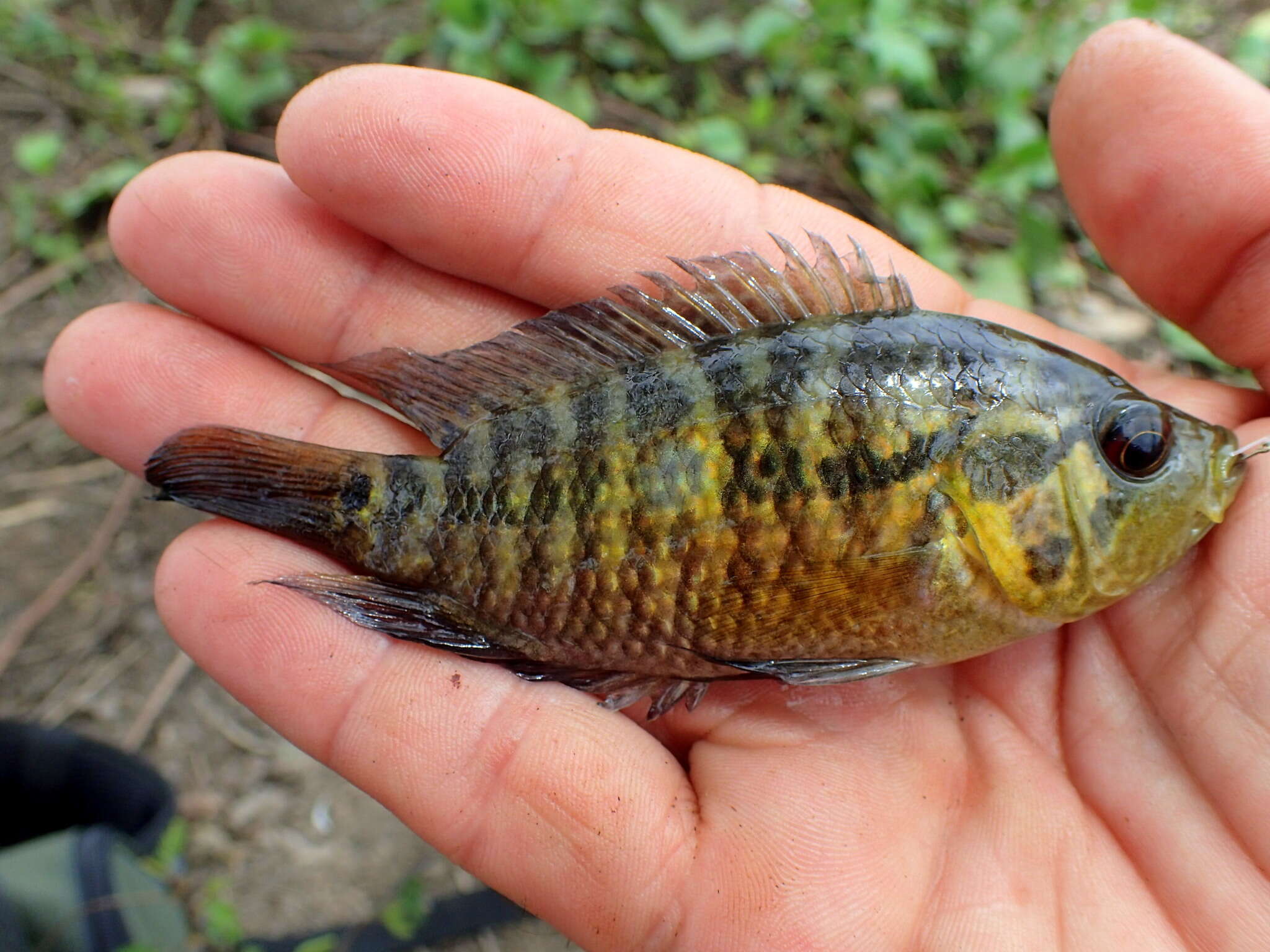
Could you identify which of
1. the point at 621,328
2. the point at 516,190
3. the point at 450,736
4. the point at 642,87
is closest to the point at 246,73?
the point at 642,87

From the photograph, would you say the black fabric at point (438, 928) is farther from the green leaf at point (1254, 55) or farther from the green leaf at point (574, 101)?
the green leaf at point (1254, 55)

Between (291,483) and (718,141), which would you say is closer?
(291,483)

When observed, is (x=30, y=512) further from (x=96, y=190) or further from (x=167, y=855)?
(x=167, y=855)

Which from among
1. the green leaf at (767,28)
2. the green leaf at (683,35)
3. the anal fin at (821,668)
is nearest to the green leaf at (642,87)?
the green leaf at (683,35)

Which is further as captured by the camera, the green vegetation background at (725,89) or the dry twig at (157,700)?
the green vegetation background at (725,89)

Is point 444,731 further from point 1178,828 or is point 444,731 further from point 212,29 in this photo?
point 212,29

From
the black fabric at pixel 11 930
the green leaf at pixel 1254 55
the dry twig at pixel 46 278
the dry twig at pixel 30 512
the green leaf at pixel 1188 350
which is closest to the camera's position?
the black fabric at pixel 11 930

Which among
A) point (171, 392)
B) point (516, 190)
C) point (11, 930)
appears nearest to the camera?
point (516, 190)
